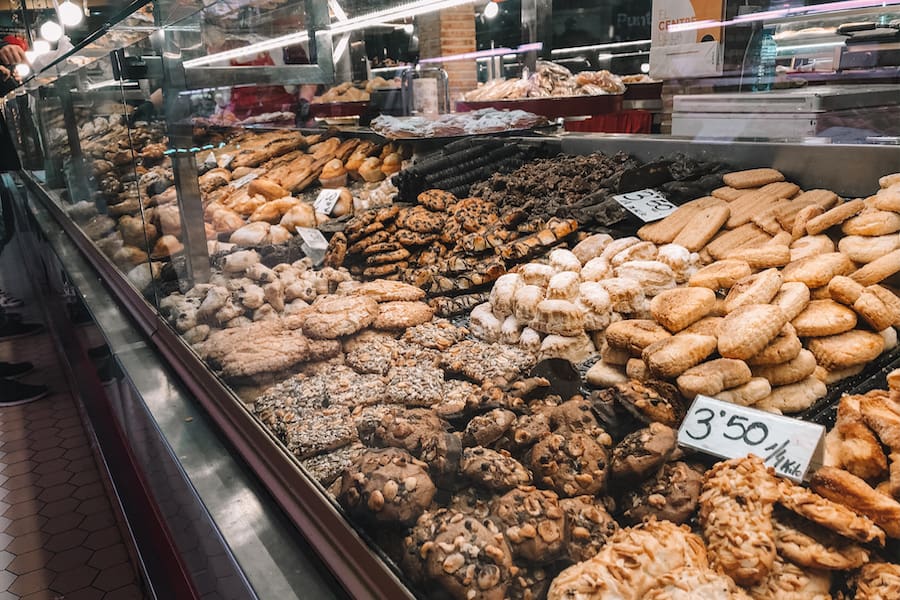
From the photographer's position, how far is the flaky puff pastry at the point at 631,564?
0.79m

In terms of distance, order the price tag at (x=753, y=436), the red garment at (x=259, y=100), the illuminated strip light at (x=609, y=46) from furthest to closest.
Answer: the illuminated strip light at (x=609, y=46), the red garment at (x=259, y=100), the price tag at (x=753, y=436)

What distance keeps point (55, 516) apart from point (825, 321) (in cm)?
310

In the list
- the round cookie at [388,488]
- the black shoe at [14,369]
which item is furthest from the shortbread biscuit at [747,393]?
the black shoe at [14,369]

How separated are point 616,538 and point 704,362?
0.54 metres

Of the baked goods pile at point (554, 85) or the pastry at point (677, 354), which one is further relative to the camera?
the baked goods pile at point (554, 85)

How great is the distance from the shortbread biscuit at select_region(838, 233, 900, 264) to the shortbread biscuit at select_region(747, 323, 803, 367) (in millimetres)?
387

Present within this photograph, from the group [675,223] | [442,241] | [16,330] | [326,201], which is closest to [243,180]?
[326,201]

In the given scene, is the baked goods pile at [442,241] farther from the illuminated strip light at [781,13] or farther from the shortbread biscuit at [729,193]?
the illuminated strip light at [781,13]

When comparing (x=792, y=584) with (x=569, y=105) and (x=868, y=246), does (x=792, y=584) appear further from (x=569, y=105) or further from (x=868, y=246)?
(x=569, y=105)

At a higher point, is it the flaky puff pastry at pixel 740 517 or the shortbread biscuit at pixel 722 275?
the shortbread biscuit at pixel 722 275

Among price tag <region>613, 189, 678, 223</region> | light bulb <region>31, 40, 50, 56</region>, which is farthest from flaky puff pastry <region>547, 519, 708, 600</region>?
light bulb <region>31, 40, 50, 56</region>

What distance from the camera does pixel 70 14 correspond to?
3.71 meters

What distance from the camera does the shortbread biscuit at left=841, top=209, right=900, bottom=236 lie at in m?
1.56

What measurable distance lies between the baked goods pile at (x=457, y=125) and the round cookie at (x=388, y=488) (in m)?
2.66
